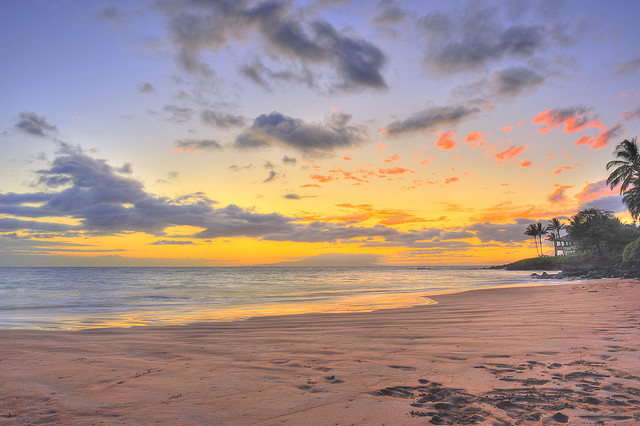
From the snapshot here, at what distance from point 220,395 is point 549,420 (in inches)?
146

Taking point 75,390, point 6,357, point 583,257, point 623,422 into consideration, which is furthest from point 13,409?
point 583,257

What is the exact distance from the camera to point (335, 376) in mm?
5445

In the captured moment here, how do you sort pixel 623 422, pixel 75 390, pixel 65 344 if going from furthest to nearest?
pixel 65 344 < pixel 75 390 < pixel 623 422

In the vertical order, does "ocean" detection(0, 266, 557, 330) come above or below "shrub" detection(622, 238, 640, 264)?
below

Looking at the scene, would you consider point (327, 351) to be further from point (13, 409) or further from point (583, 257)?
point (583, 257)

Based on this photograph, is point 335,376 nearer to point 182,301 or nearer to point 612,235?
point 182,301

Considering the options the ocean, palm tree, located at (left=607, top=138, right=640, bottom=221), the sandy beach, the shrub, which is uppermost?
palm tree, located at (left=607, top=138, right=640, bottom=221)

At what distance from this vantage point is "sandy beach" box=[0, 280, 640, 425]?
402cm

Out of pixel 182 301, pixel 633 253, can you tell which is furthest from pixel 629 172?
pixel 182 301

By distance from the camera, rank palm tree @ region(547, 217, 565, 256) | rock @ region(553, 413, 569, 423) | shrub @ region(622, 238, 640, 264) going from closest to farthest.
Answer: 1. rock @ region(553, 413, 569, 423)
2. shrub @ region(622, 238, 640, 264)
3. palm tree @ region(547, 217, 565, 256)

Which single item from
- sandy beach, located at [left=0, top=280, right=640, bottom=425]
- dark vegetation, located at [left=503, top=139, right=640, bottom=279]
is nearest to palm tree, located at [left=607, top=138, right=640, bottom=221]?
dark vegetation, located at [left=503, top=139, right=640, bottom=279]

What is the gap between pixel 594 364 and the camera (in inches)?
219

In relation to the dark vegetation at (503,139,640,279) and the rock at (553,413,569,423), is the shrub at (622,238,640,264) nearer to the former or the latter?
the dark vegetation at (503,139,640,279)

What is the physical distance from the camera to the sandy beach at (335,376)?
402 cm
